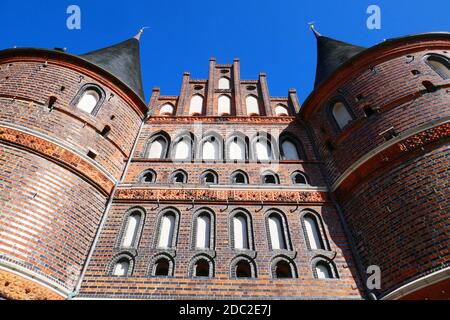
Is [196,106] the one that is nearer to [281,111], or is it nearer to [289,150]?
[281,111]

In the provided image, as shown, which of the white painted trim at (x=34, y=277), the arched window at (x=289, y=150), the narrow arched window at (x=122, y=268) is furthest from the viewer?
the arched window at (x=289, y=150)

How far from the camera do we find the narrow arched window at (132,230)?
22.8ft

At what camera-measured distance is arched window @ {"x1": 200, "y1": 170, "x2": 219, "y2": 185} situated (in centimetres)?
855

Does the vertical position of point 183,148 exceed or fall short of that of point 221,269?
it exceeds it

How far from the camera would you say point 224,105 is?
11.8 m

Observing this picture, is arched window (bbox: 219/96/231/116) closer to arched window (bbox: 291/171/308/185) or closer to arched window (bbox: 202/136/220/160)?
arched window (bbox: 202/136/220/160)

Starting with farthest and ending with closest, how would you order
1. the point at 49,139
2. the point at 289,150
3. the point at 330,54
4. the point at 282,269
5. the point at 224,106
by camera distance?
the point at 224,106 < the point at 330,54 < the point at 289,150 < the point at 49,139 < the point at 282,269

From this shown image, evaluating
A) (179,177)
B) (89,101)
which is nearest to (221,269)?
(179,177)

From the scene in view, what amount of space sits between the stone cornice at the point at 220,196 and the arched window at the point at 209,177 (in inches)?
23.7

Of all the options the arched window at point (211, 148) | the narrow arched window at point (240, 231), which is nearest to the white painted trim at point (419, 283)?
the narrow arched window at point (240, 231)

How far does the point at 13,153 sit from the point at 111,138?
225cm

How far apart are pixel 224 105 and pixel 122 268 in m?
6.80

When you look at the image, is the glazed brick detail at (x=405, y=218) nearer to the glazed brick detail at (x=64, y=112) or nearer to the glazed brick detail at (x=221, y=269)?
the glazed brick detail at (x=221, y=269)
